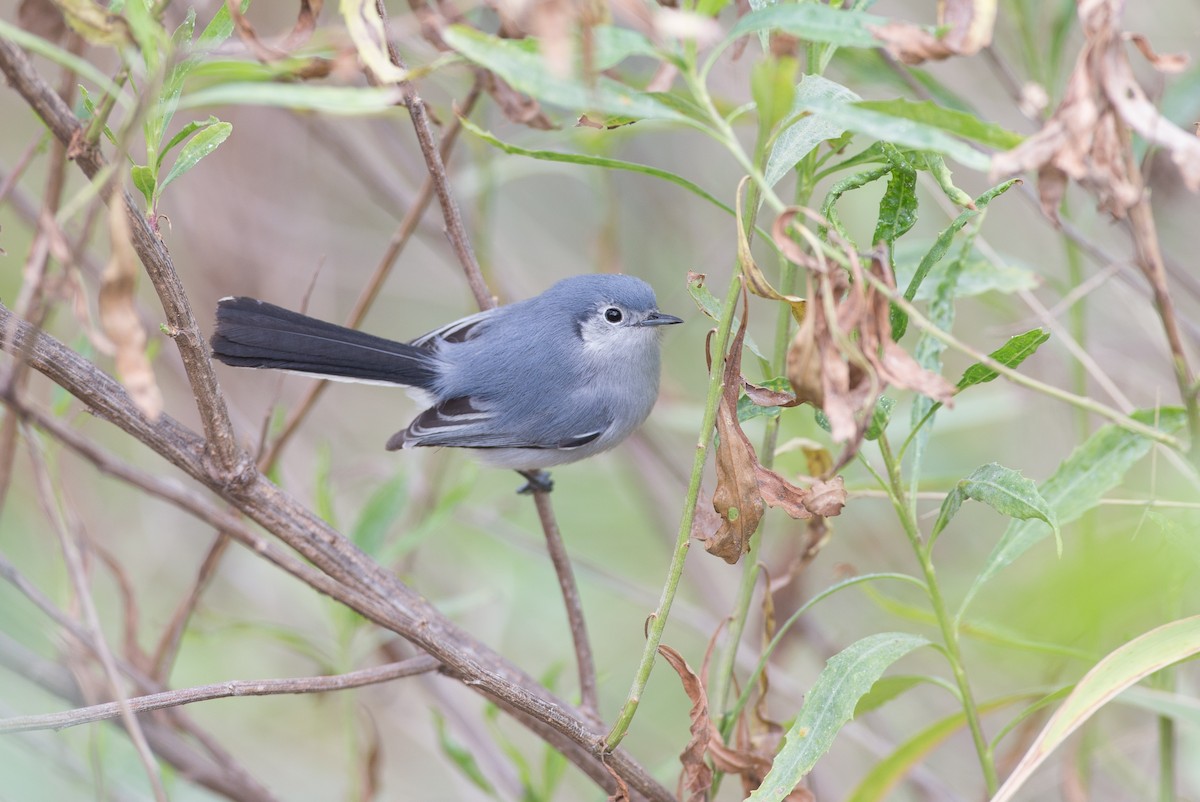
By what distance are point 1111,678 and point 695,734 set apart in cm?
52

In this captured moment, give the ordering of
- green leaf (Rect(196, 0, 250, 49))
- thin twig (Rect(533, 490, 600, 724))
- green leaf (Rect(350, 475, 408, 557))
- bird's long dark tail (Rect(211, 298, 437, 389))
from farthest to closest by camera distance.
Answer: green leaf (Rect(350, 475, 408, 557)), bird's long dark tail (Rect(211, 298, 437, 389)), thin twig (Rect(533, 490, 600, 724)), green leaf (Rect(196, 0, 250, 49))

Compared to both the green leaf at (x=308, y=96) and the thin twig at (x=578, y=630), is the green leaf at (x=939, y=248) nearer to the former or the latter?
the green leaf at (x=308, y=96)

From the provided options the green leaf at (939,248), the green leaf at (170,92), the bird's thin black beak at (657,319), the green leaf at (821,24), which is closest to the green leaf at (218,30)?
the green leaf at (170,92)

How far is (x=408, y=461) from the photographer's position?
133 inches

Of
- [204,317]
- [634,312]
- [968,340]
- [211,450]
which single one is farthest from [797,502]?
[204,317]

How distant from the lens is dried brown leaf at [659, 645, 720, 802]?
4.51ft

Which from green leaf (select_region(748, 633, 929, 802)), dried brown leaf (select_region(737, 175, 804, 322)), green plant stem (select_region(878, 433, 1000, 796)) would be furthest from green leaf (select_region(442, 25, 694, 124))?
green leaf (select_region(748, 633, 929, 802))

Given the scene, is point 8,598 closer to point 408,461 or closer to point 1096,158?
point 408,461

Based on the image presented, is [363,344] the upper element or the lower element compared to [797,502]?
upper

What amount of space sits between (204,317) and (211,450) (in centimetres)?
275

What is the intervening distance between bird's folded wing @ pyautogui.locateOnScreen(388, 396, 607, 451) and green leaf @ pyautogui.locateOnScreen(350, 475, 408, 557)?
25cm

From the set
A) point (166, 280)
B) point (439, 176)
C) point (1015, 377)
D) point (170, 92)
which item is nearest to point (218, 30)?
point (170, 92)

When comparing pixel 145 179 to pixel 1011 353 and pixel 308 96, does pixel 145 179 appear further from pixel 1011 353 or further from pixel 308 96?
pixel 1011 353

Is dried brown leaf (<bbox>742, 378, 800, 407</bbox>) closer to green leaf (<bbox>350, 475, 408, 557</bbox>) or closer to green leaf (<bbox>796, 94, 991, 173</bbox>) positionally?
green leaf (<bbox>796, 94, 991, 173</bbox>)
